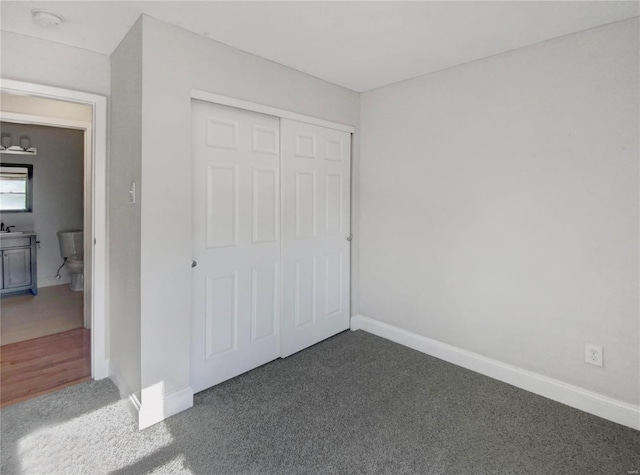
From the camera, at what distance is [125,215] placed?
2221 mm

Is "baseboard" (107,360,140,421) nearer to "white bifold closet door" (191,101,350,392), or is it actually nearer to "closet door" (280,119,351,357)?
"white bifold closet door" (191,101,350,392)

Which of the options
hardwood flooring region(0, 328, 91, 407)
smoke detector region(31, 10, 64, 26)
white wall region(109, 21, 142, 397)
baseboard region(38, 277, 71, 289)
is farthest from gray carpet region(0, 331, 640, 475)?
baseboard region(38, 277, 71, 289)

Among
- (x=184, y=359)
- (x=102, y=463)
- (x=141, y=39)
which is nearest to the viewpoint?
(x=102, y=463)

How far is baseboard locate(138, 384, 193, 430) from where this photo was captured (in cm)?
201

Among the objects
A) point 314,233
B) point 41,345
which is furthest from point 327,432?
point 41,345

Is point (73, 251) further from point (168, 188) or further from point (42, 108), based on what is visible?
point (168, 188)

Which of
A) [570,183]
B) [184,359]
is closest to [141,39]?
[184,359]

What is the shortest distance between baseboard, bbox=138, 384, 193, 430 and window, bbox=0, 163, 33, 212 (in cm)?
438

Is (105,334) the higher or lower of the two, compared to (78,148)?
lower

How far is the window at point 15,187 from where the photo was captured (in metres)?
4.63

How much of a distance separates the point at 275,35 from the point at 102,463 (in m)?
2.64

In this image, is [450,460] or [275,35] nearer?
[450,460]

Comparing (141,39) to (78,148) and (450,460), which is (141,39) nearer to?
(450,460)

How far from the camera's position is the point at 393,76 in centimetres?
297
